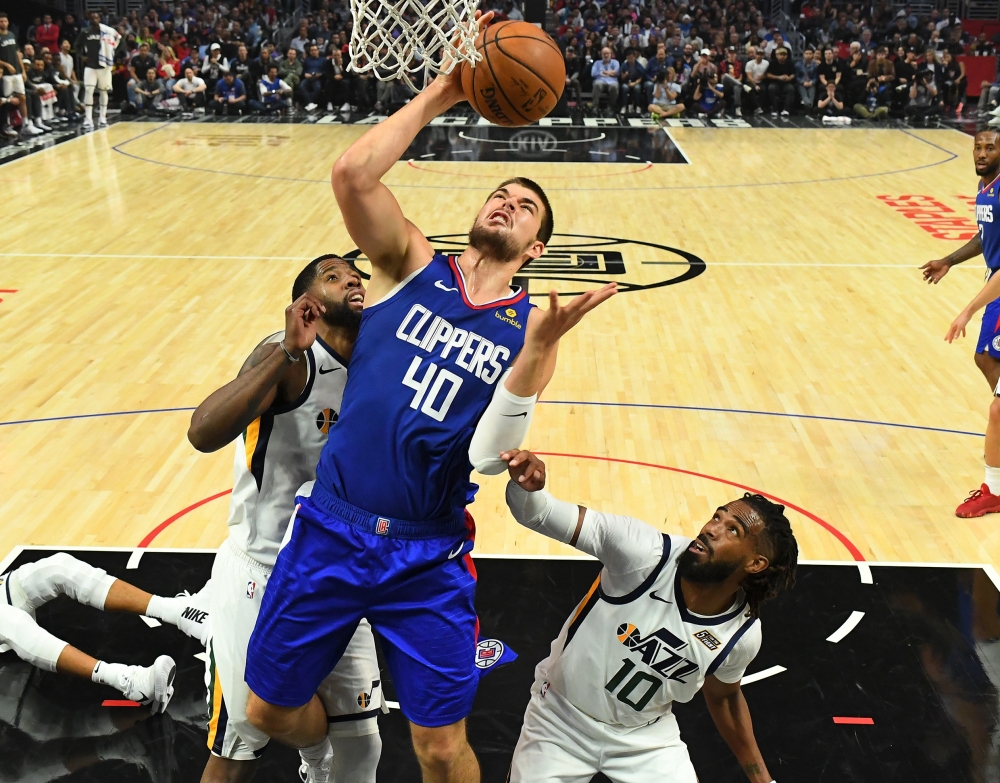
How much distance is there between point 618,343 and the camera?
372 inches

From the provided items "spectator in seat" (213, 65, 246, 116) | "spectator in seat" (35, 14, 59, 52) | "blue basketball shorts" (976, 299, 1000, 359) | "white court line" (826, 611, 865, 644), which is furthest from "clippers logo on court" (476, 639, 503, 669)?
"spectator in seat" (35, 14, 59, 52)

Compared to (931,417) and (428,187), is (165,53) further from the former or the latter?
(931,417)

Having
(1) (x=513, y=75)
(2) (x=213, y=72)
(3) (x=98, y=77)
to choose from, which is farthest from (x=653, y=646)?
(2) (x=213, y=72)

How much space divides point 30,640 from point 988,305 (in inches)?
218

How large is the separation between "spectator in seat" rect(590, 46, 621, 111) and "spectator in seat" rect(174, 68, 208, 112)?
799 centimetres

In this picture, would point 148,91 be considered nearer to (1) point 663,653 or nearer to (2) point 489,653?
(2) point 489,653

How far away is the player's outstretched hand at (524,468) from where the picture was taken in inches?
128

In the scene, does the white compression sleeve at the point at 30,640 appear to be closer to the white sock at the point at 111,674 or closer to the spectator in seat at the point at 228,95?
the white sock at the point at 111,674

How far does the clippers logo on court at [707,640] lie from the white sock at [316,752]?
4.15 feet

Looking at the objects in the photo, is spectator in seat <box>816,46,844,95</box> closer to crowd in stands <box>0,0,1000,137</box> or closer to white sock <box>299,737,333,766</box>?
crowd in stands <box>0,0,1000,137</box>

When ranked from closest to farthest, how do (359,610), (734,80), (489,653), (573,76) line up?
(359,610), (489,653), (734,80), (573,76)

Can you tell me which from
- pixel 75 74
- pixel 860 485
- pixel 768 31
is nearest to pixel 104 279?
pixel 860 485

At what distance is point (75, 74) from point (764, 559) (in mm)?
22412

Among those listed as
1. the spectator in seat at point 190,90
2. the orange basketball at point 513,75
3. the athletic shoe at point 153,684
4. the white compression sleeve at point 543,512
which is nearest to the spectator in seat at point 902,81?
the spectator in seat at point 190,90
